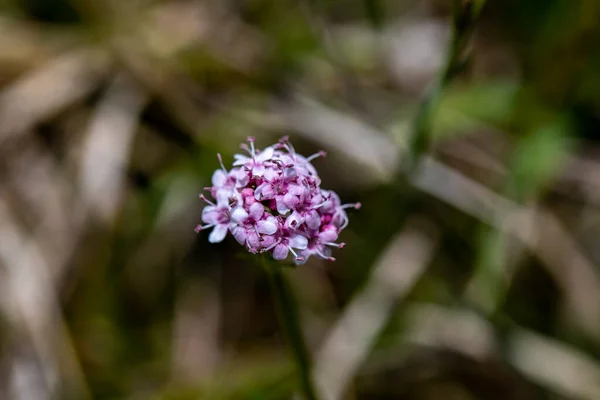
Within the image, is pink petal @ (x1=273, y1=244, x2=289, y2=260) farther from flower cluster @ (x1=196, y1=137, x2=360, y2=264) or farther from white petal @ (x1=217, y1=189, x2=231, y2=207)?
white petal @ (x1=217, y1=189, x2=231, y2=207)

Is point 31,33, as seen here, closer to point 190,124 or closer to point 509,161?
point 190,124

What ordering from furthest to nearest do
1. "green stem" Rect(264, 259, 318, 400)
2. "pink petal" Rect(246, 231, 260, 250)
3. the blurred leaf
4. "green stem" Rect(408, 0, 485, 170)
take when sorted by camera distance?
the blurred leaf, "green stem" Rect(408, 0, 485, 170), "green stem" Rect(264, 259, 318, 400), "pink petal" Rect(246, 231, 260, 250)

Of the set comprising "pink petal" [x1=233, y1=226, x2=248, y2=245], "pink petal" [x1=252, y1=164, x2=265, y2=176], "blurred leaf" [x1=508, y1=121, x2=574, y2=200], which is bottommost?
"pink petal" [x1=233, y1=226, x2=248, y2=245]

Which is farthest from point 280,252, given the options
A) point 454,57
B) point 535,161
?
point 535,161

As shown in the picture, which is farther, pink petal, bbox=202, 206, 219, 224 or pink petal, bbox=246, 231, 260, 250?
pink petal, bbox=202, 206, 219, 224

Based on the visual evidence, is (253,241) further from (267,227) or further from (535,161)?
(535,161)

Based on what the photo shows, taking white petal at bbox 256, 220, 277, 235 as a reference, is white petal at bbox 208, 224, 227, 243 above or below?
above

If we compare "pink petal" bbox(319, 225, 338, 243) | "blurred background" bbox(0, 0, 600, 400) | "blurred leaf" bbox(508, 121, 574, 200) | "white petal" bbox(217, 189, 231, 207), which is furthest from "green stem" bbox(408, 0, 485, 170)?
"white petal" bbox(217, 189, 231, 207)

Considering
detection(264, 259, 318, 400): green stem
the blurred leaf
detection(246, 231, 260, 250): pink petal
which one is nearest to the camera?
detection(246, 231, 260, 250): pink petal
